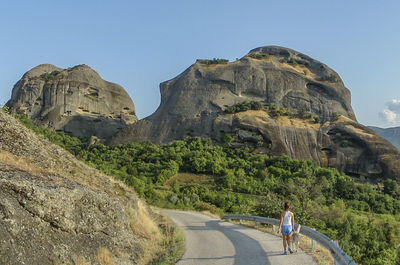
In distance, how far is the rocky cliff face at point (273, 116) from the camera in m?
63.4

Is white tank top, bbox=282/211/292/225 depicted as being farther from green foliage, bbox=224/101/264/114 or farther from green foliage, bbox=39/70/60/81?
green foliage, bbox=39/70/60/81

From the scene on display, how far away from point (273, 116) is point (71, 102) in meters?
41.8

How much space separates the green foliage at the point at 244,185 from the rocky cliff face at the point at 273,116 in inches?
156

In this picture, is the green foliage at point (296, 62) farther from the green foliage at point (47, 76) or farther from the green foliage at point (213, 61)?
the green foliage at point (47, 76)

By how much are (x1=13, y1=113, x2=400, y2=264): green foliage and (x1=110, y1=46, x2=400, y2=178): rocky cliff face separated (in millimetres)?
3968

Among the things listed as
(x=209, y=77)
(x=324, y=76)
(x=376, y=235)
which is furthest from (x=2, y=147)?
(x=324, y=76)

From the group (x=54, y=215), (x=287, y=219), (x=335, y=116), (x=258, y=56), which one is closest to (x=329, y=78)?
(x=335, y=116)

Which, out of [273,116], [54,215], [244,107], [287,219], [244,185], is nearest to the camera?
[54,215]

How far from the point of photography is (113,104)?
297 ft

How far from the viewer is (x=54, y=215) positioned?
26.2ft

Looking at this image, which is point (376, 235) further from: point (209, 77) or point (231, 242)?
point (209, 77)

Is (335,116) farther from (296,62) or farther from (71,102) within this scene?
(71,102)

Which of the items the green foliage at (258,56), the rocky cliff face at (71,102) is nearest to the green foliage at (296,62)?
the green foliage at (258,56)

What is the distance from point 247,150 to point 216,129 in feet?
22.9
